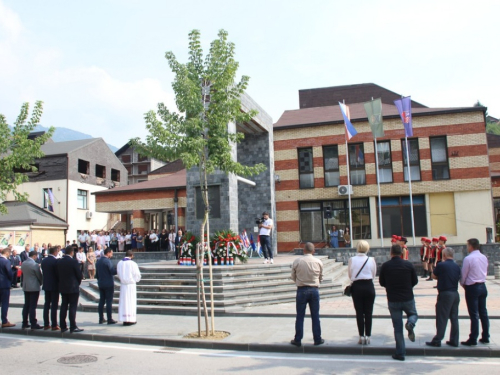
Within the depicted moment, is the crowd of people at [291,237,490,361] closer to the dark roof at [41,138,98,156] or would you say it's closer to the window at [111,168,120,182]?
the dark roof at [41,138,98,156]

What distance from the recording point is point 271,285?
13695 millimetres

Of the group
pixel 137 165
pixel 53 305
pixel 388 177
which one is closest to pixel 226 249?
pixel 53 305

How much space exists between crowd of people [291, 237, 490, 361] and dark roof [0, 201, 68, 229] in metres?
28.7

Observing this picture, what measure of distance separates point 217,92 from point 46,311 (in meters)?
6.45

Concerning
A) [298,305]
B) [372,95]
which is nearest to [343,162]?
[372,95]

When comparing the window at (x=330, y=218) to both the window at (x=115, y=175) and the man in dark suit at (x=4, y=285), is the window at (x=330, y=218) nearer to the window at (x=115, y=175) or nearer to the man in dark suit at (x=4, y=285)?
the man in dark suit at (x=4, y=285)

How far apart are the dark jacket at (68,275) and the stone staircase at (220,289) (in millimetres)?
→ 3003

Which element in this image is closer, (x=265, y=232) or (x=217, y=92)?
(x=217, y=92)

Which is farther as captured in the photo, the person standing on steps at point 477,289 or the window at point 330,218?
the window at point 330,218

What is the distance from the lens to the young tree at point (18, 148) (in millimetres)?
16125

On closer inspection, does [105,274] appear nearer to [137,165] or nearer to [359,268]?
[359,268]

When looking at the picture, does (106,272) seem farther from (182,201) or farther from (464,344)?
(182,201)

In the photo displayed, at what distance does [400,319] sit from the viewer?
7.37m

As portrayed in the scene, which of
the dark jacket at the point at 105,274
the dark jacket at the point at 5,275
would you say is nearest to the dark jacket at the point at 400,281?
the dark jacket at the point at 105,274
